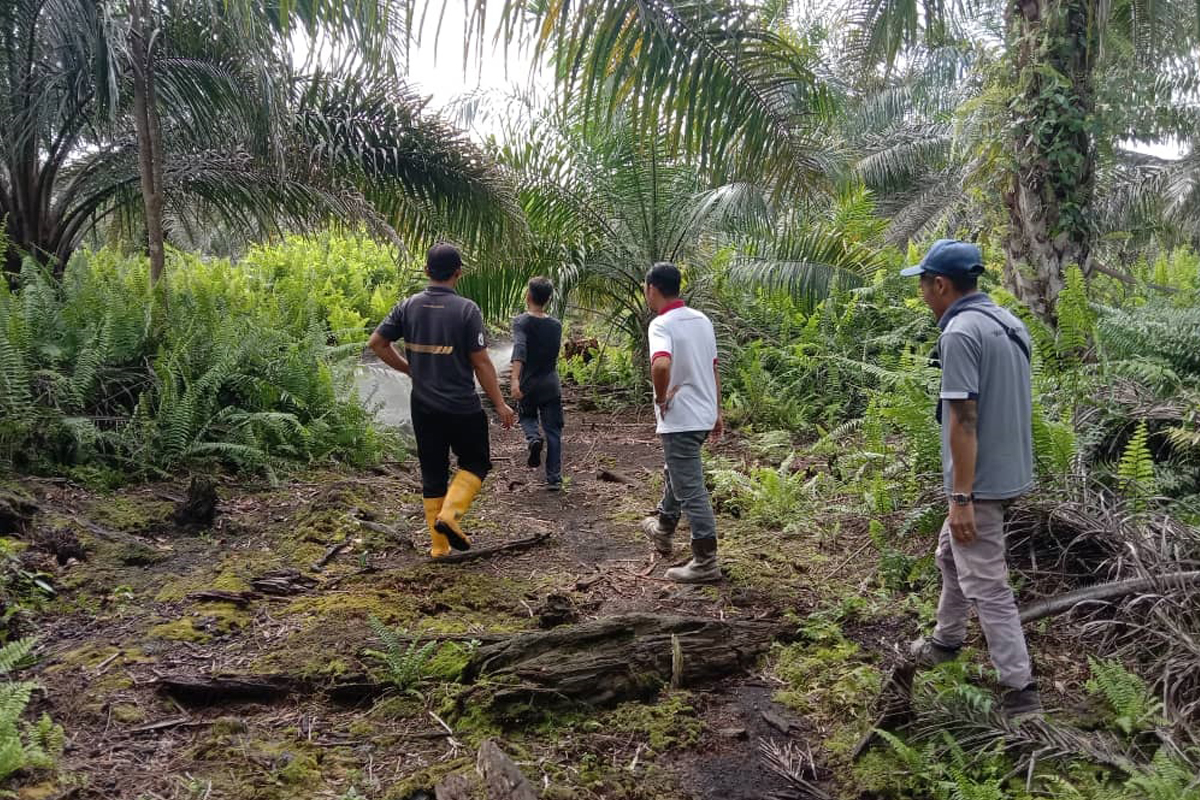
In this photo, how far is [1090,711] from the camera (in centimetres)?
369

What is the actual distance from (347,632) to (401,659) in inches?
23.4

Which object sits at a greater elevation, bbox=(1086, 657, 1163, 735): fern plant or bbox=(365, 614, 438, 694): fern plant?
bbox=(1086, 657, 1163, 735): fern plant

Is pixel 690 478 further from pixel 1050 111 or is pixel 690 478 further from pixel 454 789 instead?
pixel 1050 111

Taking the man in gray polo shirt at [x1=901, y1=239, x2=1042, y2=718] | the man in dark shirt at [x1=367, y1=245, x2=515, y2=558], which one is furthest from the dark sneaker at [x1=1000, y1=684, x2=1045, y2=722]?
the man in dark shirt at [x1=367, y1=245, x2=515, y2=558]

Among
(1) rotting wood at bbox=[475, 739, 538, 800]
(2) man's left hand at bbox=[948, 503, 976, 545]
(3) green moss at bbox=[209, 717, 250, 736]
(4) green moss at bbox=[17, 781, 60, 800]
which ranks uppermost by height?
(2) man's left hand at bbox=[948, 503, 976, 545]

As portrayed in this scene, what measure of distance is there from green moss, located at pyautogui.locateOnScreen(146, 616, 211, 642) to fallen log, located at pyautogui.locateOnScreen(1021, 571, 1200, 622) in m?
4.14

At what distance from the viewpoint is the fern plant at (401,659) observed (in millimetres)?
4109

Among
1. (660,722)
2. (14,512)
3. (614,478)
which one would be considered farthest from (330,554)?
(614,478)

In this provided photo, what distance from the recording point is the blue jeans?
8062 millimetres

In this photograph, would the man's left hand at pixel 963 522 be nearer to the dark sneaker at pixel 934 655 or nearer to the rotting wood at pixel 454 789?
the dark sneaker at pixel 934 655

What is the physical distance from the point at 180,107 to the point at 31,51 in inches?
51.8

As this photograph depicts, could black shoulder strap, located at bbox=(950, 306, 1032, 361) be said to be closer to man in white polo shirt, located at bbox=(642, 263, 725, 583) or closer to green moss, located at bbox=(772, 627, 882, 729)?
green moss, located at bbox=(772, 627, 882, 729)

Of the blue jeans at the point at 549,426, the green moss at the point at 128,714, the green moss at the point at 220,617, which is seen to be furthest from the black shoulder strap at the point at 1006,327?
the blue jeans at the point at 549,426

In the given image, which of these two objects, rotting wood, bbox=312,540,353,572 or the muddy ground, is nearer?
the muddy ground
